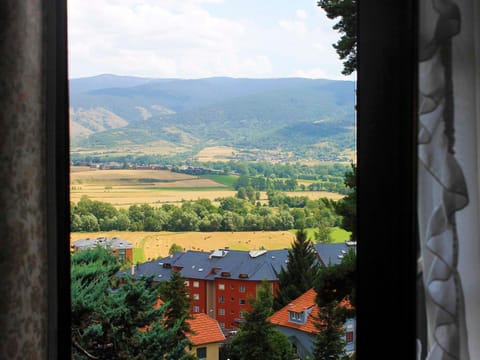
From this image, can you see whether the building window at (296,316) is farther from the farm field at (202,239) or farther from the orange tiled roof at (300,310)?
the farm field at (202,239)

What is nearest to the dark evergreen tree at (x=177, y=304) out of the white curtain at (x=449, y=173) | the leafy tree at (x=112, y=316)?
the leafy tree at (x=112, y=316)

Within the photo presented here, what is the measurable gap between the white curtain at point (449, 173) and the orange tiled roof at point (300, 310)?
351 mm

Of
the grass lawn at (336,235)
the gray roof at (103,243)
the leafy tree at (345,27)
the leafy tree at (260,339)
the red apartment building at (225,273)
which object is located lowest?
the leafy tree at (260,339)

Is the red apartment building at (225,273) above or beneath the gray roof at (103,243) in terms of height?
beneath

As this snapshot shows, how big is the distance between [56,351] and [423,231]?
88 cm

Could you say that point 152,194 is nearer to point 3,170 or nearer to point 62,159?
point 62,159

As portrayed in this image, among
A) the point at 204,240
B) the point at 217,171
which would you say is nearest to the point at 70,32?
the point at 217,171

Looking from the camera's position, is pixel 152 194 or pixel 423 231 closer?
pixel 423 231

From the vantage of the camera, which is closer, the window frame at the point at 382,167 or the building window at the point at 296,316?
the window frame at the point at 382,167

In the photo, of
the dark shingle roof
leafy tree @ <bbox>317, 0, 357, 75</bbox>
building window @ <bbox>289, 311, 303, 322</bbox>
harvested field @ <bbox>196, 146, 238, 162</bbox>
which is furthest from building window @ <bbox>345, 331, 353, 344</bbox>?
leafy tree @ <bbox>317, 0, 357, 75</bbox>

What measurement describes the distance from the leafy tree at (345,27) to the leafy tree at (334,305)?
0.53 metres

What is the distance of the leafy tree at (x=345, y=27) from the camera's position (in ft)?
4.93

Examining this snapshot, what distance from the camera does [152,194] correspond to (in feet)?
4.88

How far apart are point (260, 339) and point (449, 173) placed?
2.19 ft
